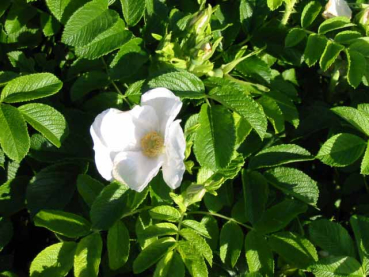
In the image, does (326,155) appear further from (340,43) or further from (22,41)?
(22,41)

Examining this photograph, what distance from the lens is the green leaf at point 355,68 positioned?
1.75 metres

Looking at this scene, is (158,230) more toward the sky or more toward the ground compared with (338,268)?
more toward the sky

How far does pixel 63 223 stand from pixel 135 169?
270 millimetres

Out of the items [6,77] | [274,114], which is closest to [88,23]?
[6,77]

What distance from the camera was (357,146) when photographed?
5.67ft

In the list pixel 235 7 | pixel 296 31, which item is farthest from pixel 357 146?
pixel 235 7

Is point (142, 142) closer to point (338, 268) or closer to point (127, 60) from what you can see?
point (127, 60)

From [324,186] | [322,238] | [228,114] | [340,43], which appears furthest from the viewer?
[324,186]

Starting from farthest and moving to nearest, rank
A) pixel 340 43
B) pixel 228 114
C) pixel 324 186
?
pixel 324 186, pixel 340 43, pixel 228 114

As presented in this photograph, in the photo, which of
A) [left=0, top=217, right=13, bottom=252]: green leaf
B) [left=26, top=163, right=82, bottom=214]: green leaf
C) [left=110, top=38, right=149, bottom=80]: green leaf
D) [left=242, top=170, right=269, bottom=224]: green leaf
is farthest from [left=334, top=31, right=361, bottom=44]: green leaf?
[left=0, top=217, right=13, bottom=252]: green leaf

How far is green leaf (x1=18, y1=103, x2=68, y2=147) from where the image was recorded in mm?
1644

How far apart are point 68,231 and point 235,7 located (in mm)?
1030

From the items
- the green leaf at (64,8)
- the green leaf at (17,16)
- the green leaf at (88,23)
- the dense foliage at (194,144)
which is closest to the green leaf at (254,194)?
the dense foliage at (194,144)

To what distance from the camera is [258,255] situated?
168cm
